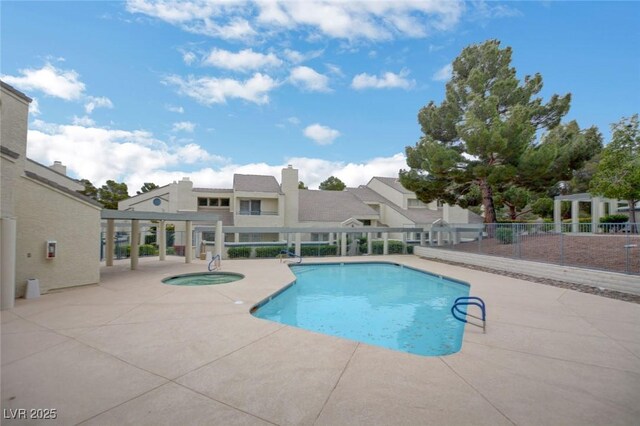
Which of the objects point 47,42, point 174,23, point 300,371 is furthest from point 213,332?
point 174,23

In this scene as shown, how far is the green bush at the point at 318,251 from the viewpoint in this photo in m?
22.4

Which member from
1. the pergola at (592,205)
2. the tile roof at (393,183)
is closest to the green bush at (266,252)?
the tile roof at (393,183)

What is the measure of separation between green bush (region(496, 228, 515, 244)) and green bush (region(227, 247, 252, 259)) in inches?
657

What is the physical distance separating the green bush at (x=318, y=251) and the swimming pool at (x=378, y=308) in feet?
17.8

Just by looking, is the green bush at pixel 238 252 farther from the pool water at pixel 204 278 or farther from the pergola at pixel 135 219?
the pool water at pixel 204 278

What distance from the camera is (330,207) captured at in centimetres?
2916

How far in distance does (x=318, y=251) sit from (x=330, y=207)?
24.7ft

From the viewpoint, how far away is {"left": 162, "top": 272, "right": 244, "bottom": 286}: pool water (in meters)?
13.2

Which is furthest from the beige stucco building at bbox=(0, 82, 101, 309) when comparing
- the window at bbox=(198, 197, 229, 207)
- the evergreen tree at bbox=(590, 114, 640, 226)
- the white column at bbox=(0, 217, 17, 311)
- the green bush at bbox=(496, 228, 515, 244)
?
the evergreen tree at bbox=(590, 114, 640, 226)

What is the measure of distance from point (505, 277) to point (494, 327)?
8.21 metres

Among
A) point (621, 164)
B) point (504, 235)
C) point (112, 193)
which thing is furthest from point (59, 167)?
point (621, 164)

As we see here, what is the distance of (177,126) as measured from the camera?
1792cm

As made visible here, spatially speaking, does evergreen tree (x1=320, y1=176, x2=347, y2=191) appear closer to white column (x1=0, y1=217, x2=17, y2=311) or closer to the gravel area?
the gravel area

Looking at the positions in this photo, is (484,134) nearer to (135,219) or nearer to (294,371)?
(294,371)
